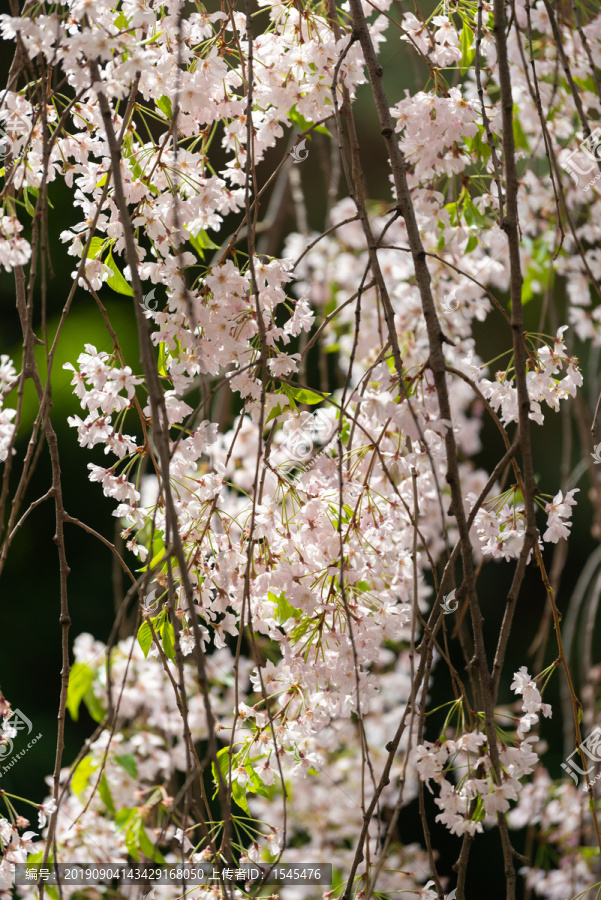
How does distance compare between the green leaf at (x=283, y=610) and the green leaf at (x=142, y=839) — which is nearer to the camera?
the green leaf at (x=283, y=610)

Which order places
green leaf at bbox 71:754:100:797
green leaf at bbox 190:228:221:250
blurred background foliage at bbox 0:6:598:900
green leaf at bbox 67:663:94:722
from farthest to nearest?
blurred background foliage at bbox 0:6:598:900 < green leaf at bbox 67:663:94:722 < green leaf at bbox 71:754:100:797 < green leaf at bbox 190:228:221:250

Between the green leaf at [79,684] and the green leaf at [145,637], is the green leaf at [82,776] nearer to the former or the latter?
the green leaf at [79,684]

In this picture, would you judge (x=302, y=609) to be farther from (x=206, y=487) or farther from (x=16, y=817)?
(x=16, y=817)

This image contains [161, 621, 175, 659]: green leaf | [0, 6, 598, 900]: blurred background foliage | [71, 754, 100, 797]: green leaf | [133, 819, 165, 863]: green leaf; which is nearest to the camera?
[161, 621, 175, 659]: green leaf

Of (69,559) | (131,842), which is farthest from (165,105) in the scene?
(69,559)

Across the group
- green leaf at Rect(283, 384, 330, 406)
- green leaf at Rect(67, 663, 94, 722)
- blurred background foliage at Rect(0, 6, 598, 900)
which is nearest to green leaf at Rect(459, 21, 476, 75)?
green leaf at Rect(283, 384, 330, 406)

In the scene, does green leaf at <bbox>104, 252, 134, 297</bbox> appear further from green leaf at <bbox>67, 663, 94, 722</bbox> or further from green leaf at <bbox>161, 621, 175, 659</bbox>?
green leaf at <bbox>67, 663, 94, 722</bbox>

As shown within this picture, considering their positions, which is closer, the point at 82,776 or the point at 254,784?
the point at 254,784

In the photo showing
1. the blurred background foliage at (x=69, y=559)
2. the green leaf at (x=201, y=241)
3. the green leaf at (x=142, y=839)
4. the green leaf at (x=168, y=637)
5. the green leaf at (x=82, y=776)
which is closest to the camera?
the green leaf at (x=168, y=637)

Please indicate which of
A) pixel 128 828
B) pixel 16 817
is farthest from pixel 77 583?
pixel 16 817

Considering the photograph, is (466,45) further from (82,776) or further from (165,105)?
(82,776)

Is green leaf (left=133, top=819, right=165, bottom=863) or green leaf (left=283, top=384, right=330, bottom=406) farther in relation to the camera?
green leaf (left=133, top=819, right=165, bottom=863)

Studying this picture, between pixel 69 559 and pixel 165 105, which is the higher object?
pixel 165 105

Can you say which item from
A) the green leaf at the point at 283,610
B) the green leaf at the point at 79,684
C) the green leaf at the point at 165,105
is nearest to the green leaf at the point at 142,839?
the green leaf at the point at 79,684
